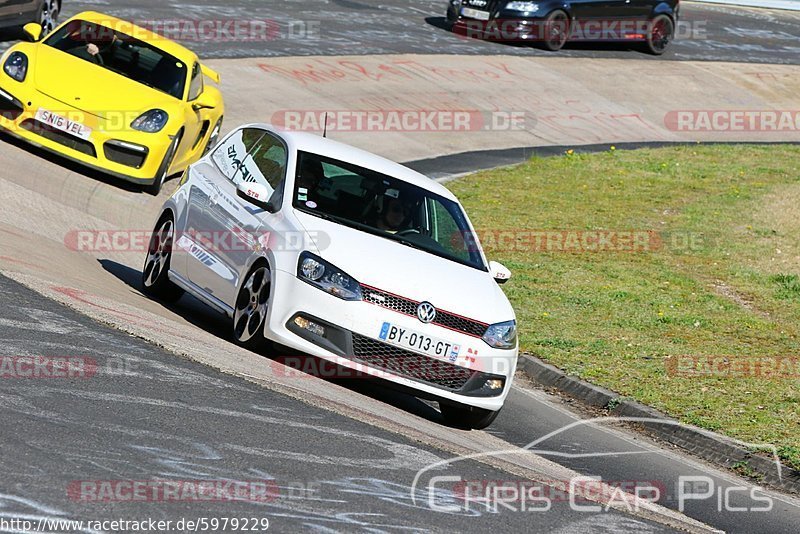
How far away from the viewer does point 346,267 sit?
8.66m

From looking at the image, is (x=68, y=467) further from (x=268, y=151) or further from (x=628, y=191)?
(x=628, y=191)

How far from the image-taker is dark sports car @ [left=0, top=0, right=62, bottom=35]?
63.6ft

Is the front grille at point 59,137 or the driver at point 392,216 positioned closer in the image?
the driver at point 392,216

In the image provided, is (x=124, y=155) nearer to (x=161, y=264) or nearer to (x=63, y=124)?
(x=63, y=124)

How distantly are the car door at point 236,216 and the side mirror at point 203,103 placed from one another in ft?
16.2

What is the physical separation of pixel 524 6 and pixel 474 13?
1134 millimetres

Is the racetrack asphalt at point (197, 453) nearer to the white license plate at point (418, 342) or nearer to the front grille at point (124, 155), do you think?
the white license plate at point (418, 342)

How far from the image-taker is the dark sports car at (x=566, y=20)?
28.7 m

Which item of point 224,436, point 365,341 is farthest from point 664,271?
point 224,436

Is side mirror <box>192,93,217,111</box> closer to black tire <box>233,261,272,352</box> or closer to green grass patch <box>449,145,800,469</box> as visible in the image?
green grass patch <box>449,145,800,469</box>

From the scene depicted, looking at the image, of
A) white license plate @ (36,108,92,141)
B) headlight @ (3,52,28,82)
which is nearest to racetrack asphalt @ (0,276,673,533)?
white license plate @ (36,108,92,141)

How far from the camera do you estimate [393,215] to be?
32.0 feet

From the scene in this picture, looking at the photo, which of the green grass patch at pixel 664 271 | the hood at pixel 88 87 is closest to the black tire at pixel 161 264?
the green grass patch at pixel 664 271

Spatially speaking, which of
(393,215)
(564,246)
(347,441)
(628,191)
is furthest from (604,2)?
(347,441)
